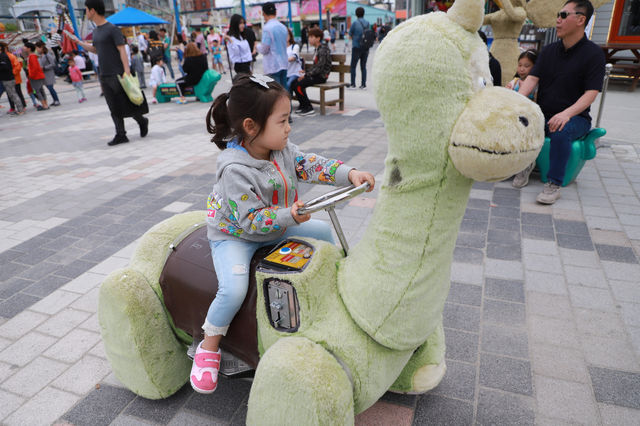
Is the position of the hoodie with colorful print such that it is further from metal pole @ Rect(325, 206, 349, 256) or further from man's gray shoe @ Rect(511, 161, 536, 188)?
man's gray shoe @ Rect(511, 161, 536, 188)

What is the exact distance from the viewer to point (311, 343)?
4.85 feet

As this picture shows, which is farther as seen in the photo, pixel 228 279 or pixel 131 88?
pixel 131 88

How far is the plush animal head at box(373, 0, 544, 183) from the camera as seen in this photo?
1193 mm

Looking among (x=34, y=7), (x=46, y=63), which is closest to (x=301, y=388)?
(x=46, y=63)

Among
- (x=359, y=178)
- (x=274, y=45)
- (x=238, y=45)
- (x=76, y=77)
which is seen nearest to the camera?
(x=359, y=178)

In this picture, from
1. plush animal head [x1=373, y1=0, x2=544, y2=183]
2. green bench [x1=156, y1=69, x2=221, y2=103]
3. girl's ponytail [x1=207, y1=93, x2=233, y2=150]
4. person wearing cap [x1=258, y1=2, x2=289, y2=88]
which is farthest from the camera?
green bench [x1=156, y1=69, x2=221, y2=103]

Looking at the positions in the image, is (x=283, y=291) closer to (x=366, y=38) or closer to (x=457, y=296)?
(x=457, y=296)

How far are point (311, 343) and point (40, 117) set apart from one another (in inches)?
448

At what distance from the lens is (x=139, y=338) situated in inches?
74.2

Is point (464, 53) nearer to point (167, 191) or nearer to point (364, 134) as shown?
point (167, 191)

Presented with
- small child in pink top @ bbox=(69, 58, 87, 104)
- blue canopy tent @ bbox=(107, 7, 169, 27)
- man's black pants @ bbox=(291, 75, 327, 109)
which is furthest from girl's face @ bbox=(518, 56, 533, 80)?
blue canopy tent @ bbox=(107, 7, 169, 27)

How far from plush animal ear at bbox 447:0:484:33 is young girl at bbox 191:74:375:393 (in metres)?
0.65

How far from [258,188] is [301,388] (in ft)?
2.49

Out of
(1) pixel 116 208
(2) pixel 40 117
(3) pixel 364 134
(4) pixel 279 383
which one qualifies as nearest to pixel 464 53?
(4) pixel 279 383
